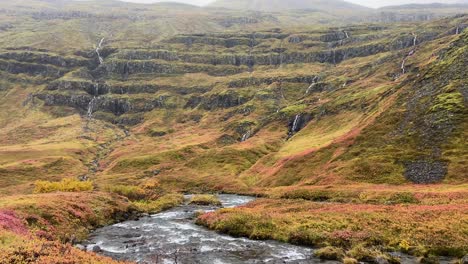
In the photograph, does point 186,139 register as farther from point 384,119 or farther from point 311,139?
point 384,119

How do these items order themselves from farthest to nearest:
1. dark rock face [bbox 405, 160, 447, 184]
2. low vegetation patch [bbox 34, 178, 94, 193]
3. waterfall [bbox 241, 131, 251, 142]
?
waterfall [bbox 241, 131, 251, 142] → low vegetation patch [bbox 34, 178, 94, 193] → dark rock face [bbox 405, 160, 447, 184]

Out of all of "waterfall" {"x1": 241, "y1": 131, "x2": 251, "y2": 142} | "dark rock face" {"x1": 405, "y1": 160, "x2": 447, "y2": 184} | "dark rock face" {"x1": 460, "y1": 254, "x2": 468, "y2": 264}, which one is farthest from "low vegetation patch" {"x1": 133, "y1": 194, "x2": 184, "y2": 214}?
"waterfall" {"x1": 241, "y1": 131, "x2": 251, "y2": 142}

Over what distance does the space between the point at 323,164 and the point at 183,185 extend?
40.5m

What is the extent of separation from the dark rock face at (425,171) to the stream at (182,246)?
40.5 metres

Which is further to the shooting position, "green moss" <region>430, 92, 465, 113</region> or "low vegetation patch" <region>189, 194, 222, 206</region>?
"green moss" <region>430, 92, 465, 113</region>

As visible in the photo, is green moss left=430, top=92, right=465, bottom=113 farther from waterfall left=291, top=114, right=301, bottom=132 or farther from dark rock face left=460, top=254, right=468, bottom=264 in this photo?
waterfall left=291, top=114, right=301, bottom=132

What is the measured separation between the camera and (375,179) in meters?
80.4

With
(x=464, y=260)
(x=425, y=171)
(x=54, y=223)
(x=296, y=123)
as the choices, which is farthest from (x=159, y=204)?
(x=296, y=123)

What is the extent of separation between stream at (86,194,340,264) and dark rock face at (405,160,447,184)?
40529 millimetres

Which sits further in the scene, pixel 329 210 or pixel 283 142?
pixel 283 142

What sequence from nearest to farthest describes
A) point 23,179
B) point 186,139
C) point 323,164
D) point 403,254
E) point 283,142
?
point 403,254 → point 323,164 → point 23,179 → point 283,142 → point 186,139

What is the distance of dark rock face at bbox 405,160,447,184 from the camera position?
243ft

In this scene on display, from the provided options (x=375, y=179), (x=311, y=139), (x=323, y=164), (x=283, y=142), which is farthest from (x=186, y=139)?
(x=375, y=179)

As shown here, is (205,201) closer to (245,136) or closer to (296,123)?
(296,123)
